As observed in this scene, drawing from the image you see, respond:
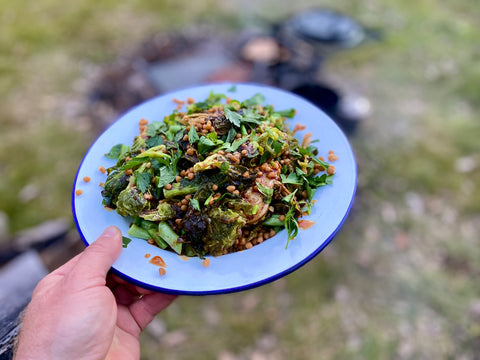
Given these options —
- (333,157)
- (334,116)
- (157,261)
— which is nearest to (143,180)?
(157,261)

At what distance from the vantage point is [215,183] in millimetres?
2805

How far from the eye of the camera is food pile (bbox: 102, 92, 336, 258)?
8.79 ft

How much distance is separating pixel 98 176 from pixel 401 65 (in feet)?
26.7

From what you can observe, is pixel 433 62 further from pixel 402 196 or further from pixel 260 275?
pixel 260 275

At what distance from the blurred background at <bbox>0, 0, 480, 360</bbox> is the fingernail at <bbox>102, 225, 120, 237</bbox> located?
2.20m

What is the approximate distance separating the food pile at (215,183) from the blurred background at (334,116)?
2.31m

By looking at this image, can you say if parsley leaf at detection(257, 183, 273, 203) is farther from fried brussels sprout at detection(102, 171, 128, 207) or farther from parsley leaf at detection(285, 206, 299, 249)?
fried brussels sprout at detection(102, 171, 128, 207)

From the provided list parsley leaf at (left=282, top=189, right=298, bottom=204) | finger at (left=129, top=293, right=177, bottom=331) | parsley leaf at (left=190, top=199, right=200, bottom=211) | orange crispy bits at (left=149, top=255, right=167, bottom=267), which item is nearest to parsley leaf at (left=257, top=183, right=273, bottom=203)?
parsley leaf at (left=282, top=189, right=298, bottom=204)

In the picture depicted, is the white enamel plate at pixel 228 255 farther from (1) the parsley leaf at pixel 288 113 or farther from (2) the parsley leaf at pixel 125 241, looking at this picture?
(1) the parsley leaf at pixel 288 113

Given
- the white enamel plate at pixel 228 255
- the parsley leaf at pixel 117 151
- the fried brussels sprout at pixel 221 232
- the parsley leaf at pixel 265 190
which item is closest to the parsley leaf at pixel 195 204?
the fried brussels sprout at pixel 221 232

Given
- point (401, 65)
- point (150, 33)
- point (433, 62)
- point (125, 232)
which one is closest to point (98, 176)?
point (125, 232)

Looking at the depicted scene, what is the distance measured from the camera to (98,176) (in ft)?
9.86

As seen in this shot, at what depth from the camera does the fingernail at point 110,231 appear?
250cm

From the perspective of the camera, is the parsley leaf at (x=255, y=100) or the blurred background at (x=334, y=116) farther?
the blurred background at (x=334, y=116)
